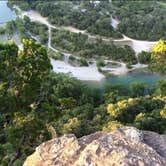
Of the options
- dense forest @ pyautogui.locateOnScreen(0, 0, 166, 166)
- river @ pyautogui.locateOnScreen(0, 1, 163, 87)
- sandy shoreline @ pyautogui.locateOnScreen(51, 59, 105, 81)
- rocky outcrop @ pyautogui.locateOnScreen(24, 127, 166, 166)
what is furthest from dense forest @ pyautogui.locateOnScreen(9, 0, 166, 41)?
rocky outcrop @ pyautogui.locateOnScreen(24, 127, 166, 166)

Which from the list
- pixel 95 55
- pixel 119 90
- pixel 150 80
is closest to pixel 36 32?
pixel 95 55

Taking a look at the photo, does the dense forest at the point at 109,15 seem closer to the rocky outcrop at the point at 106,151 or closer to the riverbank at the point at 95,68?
the riverbank at the point at 95,68

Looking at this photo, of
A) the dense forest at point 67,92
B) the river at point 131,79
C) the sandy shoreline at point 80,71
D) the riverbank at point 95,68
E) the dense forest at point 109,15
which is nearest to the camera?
the dense forest at point 67,92

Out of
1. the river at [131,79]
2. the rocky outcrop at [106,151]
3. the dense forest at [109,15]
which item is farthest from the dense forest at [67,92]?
the rocky outcrop at [106,151]

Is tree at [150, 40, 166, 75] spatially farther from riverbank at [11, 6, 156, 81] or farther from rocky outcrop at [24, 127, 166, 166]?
riverbank at [11, 6, 156, 81]

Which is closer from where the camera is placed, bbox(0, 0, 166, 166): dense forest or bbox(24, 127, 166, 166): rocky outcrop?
bbox(24, 127, 166, 166): rocky outcrop

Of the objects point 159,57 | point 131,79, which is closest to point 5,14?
point 131,79
